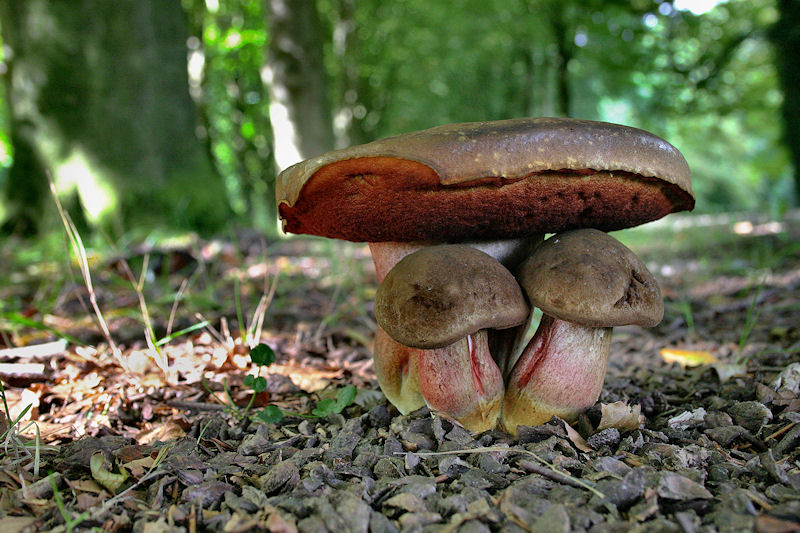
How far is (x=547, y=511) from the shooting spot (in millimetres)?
1161

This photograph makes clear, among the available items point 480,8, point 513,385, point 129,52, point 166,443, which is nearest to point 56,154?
point 129,52

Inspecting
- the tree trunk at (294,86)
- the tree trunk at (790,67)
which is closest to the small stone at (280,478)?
the tree trunk at (294,86)

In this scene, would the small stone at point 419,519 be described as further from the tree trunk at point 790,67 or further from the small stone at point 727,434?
the tree trunk at point 790,67

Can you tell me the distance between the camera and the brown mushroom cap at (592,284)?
143 cm

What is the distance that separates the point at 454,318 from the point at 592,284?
1.30ft

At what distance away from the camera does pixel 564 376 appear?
1663 mm

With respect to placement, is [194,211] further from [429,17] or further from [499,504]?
[429,17]

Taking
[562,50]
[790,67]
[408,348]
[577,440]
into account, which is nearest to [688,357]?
[577,440]

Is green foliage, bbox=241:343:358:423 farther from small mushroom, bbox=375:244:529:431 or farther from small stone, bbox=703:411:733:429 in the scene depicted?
small stone, bbox=703:411:733:429

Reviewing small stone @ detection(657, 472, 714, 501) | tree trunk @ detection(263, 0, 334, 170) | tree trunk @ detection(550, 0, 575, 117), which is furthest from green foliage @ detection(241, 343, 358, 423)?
tree trunk @ detection(550, 0, 575, 117)

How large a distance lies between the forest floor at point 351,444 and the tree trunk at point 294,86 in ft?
15.3

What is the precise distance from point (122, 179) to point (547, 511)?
15.4 ft

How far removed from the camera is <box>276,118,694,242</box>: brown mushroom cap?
131cm

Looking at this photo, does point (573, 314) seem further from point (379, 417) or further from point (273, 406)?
point (273, 406)
